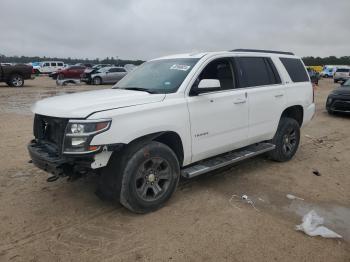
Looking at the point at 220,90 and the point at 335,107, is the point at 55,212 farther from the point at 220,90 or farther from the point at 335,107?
the point at 335,107

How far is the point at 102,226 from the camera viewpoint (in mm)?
3754

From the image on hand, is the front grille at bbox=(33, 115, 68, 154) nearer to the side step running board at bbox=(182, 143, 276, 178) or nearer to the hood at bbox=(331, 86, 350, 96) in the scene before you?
the side step running board at bbox=(182, 143, 276, 178)

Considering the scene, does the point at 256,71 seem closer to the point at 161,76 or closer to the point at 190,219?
the point at 161,76

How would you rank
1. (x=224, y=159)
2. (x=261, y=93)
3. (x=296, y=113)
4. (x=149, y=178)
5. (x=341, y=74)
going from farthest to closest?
(x=341, y=74) < (x=296, y=113) < (x=261, y=93) < (x=224, y=159) < (x=149, y=178)

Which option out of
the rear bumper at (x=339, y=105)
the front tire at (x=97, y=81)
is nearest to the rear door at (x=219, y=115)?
the rear bumper at (x=339, y=105)

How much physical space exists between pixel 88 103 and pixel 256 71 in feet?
9.57

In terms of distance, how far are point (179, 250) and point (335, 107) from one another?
34.5ft

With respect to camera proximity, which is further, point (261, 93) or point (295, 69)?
point (295, 69)

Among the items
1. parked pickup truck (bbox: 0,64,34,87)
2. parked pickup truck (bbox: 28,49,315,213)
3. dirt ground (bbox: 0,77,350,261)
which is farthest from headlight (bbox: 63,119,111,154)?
parked pickup truck (bbox: 0,64,34,87)

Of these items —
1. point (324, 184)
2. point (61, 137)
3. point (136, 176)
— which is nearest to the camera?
point (61, 137)

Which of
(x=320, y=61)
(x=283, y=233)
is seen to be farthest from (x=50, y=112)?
(x=320, y=61)

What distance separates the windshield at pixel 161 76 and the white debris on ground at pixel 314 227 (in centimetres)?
216

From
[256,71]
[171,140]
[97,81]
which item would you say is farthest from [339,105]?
[97,81]

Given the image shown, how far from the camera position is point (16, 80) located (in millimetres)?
23297
